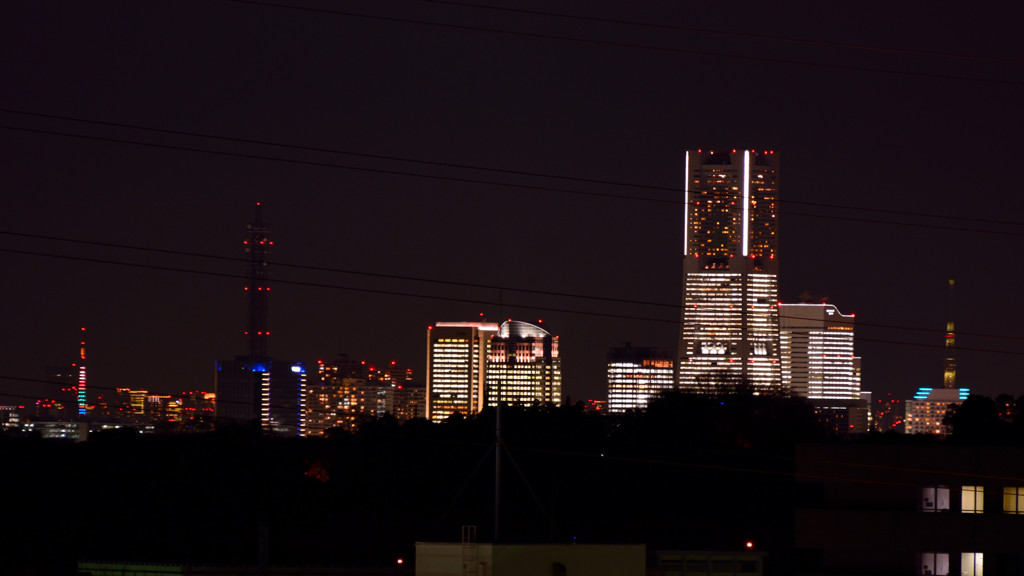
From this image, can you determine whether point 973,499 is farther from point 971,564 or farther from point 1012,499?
point 971,564

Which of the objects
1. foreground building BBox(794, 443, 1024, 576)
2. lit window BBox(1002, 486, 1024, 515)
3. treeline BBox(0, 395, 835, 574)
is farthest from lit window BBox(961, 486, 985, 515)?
treeline BBox(0, 395, 835, 574)

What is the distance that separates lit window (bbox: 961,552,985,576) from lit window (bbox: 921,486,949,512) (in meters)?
2.20

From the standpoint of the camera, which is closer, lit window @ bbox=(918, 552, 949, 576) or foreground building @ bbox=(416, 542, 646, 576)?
foreground building @ bbox=(416, 542, 646, 576)

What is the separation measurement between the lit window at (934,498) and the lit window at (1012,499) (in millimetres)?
2381

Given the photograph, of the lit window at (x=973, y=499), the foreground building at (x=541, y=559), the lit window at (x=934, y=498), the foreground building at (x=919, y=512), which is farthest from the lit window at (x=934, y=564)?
the foreground building at (x=541, y=559)

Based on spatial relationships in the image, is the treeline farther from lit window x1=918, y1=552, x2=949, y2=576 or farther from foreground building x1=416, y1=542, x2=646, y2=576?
foreground building x1=416, y1=542, x2=646, y2=576

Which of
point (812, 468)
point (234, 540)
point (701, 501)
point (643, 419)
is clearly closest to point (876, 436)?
point (701, 501)

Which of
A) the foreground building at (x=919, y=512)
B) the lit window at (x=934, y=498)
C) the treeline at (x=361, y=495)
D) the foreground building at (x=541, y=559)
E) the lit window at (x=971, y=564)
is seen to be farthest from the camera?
the treeline at (x=361, y=495)

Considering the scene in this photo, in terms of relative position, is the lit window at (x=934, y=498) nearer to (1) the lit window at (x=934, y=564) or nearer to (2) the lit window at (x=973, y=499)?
(2) the lit window at (x=973, y=499)

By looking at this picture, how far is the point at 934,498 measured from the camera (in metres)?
60.6

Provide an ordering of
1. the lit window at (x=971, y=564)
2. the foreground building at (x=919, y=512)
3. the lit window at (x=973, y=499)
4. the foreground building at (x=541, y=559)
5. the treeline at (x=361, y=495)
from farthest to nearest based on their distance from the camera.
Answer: the treeline at (x=361, y=495) < the lit window at (x=973, y=499) < the lit window at (x=971, y=564) < the foreground building at (x=919, y=512) < the foreground building at (x=541, y=559)

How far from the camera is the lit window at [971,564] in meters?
59.6

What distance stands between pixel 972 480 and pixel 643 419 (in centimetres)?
5476

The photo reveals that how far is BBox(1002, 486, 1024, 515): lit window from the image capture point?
195 feet
